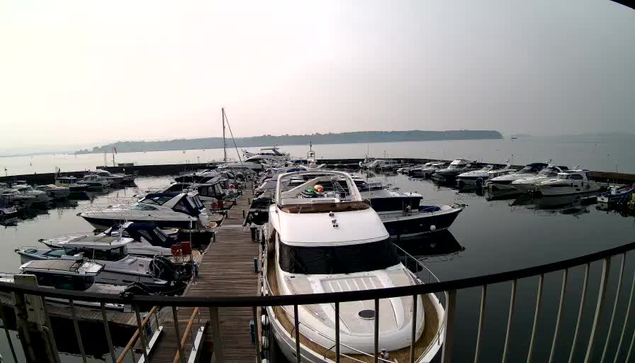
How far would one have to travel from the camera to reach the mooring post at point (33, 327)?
207cm

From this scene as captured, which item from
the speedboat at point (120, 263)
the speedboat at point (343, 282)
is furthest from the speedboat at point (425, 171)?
the speedboat at point (343, 282)

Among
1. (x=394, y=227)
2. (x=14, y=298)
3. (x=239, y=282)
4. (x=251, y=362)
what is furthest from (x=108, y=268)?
(x=394, y=227)

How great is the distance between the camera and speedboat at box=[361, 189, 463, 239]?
19.0 m

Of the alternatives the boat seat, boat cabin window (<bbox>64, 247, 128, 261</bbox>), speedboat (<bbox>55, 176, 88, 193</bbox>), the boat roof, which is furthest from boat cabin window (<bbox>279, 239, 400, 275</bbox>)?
speedboat (<bbox>55, 176, 88, 193</bbox>)

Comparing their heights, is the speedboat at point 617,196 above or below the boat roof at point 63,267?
below

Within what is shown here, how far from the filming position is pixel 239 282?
10.5 meters

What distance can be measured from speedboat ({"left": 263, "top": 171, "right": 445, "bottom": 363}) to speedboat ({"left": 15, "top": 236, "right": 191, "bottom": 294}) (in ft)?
19.5

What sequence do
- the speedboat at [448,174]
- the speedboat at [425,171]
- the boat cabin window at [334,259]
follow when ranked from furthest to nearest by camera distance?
1. the speedboat at [425,171]
2. the speedboat at [448,174]
3. the boat cabin window at [334,259]

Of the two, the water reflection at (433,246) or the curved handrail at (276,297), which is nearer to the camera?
the curved handrail at (276,297)

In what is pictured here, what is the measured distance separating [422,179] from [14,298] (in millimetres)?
50794

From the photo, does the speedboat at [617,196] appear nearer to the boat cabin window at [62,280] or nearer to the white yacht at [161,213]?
the white yacht at [161,213]

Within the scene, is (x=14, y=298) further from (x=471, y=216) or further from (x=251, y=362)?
(x=471, y=216)

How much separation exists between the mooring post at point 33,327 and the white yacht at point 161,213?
17154 millimetres

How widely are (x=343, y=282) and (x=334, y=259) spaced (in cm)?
60
